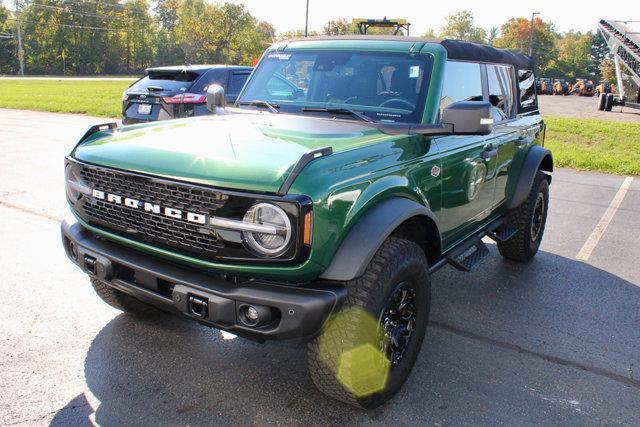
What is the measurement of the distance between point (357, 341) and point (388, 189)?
78 cm

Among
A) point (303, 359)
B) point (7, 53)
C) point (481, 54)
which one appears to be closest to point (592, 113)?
point (481, 54)

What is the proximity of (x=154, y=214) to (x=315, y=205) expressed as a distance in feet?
2.70

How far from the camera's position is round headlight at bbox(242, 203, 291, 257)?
240 centimetres

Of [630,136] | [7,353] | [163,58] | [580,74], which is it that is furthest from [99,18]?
[7,353]

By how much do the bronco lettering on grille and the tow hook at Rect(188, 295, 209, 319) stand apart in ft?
1.12

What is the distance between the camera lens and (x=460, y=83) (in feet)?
12.6

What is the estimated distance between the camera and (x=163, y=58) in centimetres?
9438

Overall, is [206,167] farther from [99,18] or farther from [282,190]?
[99,18]

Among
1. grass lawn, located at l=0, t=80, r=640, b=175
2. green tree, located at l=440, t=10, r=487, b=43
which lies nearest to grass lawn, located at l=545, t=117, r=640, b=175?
grass lawn, located at l=0, t=80, r=640, b=175

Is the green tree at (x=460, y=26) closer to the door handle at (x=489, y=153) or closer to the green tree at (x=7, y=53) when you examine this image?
the green tree at (x=7, y=53)

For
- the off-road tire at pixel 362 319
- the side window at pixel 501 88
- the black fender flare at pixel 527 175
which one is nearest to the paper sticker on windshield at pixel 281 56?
the side window at pixel 501 88

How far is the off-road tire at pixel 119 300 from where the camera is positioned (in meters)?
3.60

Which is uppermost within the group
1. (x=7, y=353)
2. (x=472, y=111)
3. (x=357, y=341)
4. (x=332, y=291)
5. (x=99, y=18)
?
(x=99, y=18)

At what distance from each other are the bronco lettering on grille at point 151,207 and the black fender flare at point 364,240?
629 millimetres
